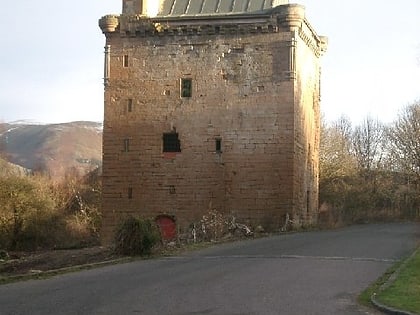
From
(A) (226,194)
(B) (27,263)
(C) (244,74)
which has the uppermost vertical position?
(C) (244,74)

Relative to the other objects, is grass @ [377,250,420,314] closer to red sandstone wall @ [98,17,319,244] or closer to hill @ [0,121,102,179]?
red sandstone wall @ [98,17,319,244]

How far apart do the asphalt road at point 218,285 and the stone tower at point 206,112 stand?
35.5 feet

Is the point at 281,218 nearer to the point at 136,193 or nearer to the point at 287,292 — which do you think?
the point at 136,193

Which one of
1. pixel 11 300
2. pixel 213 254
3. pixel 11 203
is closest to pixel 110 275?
pixel 11 300

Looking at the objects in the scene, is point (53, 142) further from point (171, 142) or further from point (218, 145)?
point (218, 145)

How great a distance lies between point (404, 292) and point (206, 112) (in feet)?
69.8

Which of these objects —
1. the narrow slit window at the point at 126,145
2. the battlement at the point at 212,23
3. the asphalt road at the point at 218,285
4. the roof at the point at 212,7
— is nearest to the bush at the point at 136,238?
the asphalt road at the point at 218,285

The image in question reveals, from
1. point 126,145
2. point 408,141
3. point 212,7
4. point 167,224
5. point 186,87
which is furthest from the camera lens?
point 408,141

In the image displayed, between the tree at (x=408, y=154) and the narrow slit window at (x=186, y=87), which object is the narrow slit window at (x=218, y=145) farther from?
the tree at (x=408, y=154)

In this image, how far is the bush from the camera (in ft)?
65.7

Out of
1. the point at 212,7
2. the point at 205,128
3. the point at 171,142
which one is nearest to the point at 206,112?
the point at 205,128

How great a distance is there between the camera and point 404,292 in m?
12.0

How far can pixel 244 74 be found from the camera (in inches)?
1266

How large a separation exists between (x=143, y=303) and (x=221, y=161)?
68.7 feet
